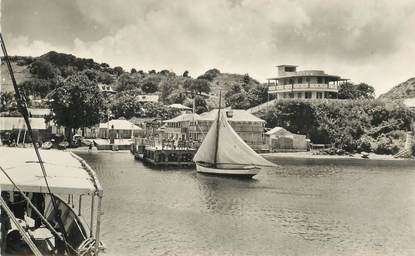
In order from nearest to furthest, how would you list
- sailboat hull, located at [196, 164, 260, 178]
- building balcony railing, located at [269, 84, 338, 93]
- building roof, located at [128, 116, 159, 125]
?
sailboat hull, located at [196, 164, 260, 178] < building balcony railing, located at [269, 84, 338, 93] < building roof, located at [128, 116, 159, 125]

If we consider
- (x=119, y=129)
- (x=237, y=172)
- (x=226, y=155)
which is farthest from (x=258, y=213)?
(x=119, y=129)

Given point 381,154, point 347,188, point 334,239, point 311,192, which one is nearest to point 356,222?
point 334,239

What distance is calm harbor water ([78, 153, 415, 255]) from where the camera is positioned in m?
26.7

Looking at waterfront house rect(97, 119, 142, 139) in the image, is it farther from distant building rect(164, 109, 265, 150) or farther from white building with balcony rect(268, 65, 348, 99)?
white building with balcony rect(268, 65, 348, 99)

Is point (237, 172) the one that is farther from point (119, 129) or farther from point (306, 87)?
point (306, 87)

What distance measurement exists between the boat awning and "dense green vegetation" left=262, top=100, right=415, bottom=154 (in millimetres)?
78160

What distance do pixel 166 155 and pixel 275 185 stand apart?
23094 millimetres

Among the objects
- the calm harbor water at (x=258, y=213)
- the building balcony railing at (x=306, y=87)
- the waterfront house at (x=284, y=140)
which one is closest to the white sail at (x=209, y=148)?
the calm harbor water at (x=258, y=213)

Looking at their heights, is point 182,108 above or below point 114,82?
below

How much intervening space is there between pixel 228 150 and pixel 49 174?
131ft

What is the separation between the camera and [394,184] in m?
54.5

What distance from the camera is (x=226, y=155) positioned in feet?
189

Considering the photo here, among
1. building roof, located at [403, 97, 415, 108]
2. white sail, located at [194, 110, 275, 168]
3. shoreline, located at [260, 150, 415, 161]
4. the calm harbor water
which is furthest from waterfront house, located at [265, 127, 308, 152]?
white sail, located at [194, 110, 275, 168]

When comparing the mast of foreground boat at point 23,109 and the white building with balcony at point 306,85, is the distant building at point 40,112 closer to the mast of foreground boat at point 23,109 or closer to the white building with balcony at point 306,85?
the white building with balcony at point 306,85
